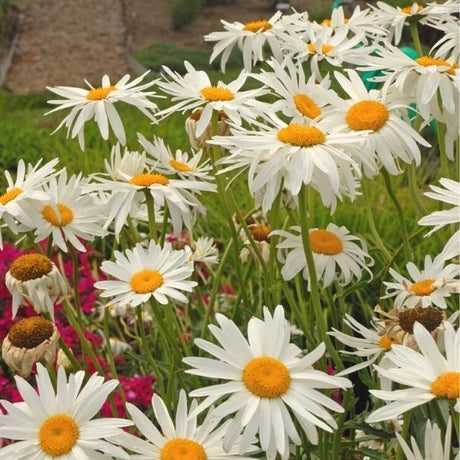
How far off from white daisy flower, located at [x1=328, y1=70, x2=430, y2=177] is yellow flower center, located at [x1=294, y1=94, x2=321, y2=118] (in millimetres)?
55

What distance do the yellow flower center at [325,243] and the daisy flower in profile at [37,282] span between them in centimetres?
43

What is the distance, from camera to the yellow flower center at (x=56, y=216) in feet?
4.54

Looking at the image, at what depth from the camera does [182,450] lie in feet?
3.49

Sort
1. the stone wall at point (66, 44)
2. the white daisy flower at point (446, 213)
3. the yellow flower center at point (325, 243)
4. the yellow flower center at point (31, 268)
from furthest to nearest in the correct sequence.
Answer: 1. the stone wall at point (66, 44)
2. the yellow flower center at point (325, 243)
3. the yellow flower center at point (31, 268)
4. the white daisy flower at point (446, 213)

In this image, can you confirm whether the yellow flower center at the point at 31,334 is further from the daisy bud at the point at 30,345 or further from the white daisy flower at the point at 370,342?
the white daisy flower at the point at 370,342

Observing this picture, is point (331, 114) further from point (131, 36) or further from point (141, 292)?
point (131, 36)

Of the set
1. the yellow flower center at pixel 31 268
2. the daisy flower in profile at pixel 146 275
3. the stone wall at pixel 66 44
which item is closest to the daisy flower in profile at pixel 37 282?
the yellow flower center at pixel 31 268

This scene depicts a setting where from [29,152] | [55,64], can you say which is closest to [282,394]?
[29,152]

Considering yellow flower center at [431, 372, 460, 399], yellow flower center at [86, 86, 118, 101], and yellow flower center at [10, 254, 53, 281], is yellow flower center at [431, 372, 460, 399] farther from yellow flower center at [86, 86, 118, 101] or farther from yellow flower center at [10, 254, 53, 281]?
yellow flower center at [86, 86, 118, 101]

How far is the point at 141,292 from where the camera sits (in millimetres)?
1201

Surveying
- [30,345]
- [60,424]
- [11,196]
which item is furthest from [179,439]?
[11,196]

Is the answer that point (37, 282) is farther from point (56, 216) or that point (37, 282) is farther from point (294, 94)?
point (294, 94)

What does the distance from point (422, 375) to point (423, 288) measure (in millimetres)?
343

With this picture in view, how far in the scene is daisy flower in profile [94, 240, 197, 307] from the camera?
1.19 meters
